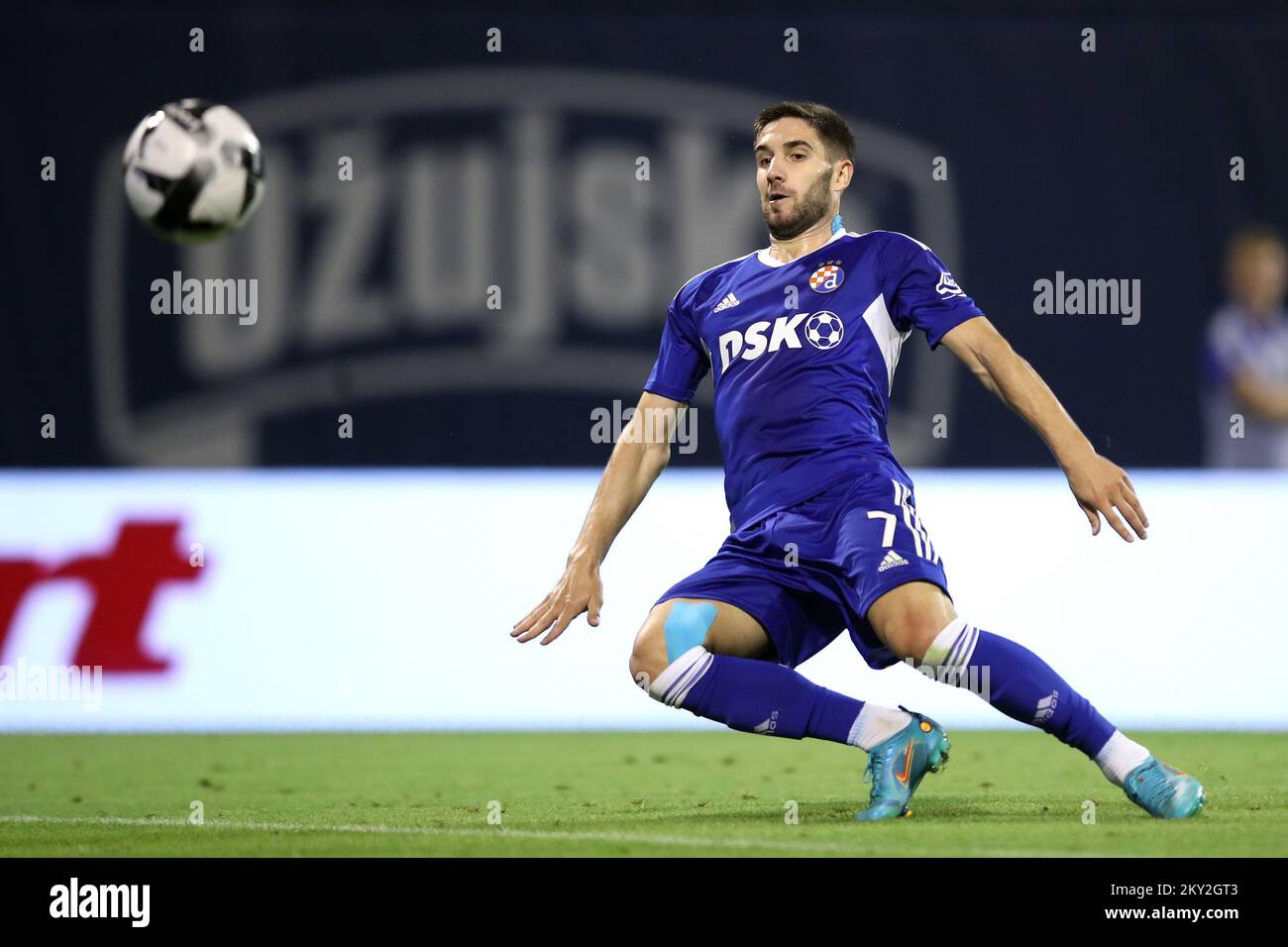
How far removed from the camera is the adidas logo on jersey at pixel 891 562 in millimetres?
4527

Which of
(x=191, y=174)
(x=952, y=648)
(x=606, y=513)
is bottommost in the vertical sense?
(x=952, y=648)

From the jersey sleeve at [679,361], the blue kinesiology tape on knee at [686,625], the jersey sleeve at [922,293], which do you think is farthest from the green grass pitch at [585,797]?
the jersey sleeve at [922,293]

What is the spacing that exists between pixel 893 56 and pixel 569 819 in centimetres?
518

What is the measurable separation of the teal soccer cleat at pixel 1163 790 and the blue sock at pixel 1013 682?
0.13 m

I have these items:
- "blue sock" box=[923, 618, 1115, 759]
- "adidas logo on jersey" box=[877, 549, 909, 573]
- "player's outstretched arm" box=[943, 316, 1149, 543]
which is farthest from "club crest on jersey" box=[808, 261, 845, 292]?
"blue sock" box=[923, 618, 1115, 759]

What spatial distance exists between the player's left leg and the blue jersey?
486mm

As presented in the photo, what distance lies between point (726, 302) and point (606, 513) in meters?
0.71

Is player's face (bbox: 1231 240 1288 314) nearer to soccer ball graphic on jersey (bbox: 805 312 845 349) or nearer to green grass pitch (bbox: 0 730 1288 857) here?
green grass pitch (bbox: 0 730 1288 857)

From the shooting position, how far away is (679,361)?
17.3ft

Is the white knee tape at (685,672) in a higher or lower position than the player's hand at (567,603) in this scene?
lower

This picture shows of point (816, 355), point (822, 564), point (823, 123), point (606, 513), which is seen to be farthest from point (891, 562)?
point (823, 123)

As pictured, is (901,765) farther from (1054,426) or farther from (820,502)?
(1054,426)

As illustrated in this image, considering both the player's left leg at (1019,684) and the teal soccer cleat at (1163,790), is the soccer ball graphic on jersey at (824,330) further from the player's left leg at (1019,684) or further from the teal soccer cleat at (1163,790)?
the teal soccer cleat at (1163,790)

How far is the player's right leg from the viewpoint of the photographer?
463 cm
